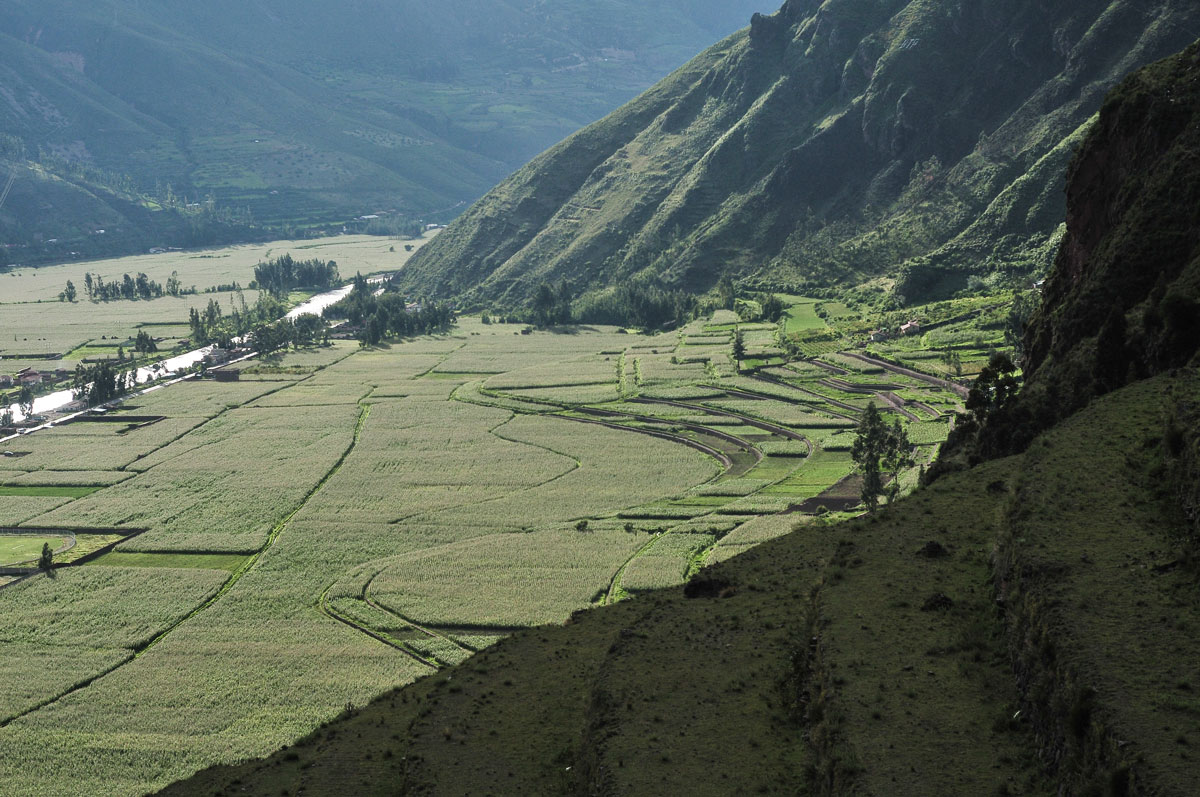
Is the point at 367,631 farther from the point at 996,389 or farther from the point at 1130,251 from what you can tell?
the point at 1130,251

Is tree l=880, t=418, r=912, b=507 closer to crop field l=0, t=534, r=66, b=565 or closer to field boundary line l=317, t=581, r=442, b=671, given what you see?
field boundary line l=317, t=581, r=442, b=671

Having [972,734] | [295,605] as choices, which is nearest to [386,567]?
[295,605]

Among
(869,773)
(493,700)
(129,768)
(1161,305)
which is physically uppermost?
(1161,305)

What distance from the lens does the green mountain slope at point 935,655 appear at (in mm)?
43469

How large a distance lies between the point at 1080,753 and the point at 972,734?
6392 mm

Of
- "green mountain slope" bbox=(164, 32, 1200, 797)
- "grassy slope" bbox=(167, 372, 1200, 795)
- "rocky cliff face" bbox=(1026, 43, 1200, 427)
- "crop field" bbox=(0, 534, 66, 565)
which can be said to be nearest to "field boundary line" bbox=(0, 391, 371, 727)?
"green mountain slope" bbox=(164, 32, 1200, 797)

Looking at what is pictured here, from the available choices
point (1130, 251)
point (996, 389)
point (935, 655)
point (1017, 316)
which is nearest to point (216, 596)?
point (996, 389)

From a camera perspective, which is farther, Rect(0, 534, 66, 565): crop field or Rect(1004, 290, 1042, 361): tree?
Rect(1004, 290, 1042, 361): tree

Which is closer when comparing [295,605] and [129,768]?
[129,768]

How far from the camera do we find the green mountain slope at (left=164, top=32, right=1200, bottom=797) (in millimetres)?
43469

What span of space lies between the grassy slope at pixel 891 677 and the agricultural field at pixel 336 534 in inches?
595

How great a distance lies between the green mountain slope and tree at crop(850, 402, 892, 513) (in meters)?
30.7

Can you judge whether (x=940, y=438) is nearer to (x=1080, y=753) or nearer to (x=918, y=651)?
(x=918, y=651)

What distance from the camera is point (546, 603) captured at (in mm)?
104562
